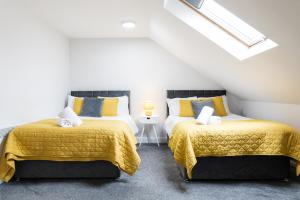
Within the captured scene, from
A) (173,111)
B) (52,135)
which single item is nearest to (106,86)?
(173,111)

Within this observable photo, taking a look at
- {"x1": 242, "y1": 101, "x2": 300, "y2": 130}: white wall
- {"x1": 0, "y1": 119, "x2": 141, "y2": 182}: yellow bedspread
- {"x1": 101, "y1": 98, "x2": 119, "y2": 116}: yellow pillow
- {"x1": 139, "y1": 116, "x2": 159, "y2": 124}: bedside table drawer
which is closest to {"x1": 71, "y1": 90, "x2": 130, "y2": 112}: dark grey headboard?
{"x1": 101, "y1": 98, "x2": 119, "y2": 116}: yellow pillow

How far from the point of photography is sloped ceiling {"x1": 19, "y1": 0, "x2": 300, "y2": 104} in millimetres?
1930

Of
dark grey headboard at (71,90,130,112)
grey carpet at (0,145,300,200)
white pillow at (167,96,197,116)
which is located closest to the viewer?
grey carpet at (0,145,300,200)

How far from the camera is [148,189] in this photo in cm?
261

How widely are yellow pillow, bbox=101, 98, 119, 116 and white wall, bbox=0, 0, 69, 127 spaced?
2.68 feet

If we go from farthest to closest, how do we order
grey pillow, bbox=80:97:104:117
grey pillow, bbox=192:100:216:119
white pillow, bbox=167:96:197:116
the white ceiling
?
white pillow, bbox=167:96:197:116
grey pillow, bbox=80:97:104:117
grey pillow, bbox=192:100:216:119
the white ceiling

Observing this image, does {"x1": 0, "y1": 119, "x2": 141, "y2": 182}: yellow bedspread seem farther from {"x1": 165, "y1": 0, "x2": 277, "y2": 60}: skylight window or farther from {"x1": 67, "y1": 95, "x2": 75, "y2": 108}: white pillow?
{"x1": 67, "y1": 95, "x2": 75, "y2": 108}: white pillow

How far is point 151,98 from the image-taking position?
194 inches

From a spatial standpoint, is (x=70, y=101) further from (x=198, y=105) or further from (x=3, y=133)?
(x=198, y=105)

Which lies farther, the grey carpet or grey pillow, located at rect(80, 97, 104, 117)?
grey pillow, located at rect(80, 97, 104, 117)

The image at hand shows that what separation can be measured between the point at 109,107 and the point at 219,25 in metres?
2.25

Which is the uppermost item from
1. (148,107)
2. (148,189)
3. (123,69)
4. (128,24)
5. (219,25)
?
(128,24)

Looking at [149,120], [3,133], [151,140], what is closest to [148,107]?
[149,120]

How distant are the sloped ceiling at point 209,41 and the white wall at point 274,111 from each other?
12cm
